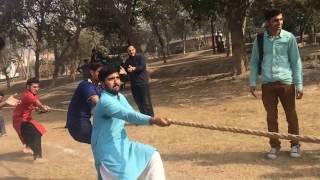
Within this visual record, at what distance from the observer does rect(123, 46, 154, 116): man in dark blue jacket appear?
11258 mm

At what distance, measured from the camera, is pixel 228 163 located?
7.59m

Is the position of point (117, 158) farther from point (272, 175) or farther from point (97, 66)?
point (272, 175)

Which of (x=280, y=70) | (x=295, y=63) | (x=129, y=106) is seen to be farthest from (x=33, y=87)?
(x=129, y=106)

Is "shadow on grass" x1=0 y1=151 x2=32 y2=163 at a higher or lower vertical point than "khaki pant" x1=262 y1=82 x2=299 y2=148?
lower

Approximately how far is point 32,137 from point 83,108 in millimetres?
2644

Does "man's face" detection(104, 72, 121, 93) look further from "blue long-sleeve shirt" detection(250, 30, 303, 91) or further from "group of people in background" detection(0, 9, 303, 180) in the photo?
"blue long-sleeve shirt" detection(250, 30, 303, 91)

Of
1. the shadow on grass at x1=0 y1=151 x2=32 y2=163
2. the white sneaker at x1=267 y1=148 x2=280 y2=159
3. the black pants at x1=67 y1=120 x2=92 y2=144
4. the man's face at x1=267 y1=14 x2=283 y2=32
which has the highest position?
the man's face at x1=267 y1=14 x2=283 y2=32

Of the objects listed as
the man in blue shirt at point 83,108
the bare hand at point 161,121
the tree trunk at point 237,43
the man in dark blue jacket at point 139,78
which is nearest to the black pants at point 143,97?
the man in dark blue jacket at point 139,78

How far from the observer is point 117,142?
4.97 m

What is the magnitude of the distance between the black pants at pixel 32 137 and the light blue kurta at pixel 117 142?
164 inches

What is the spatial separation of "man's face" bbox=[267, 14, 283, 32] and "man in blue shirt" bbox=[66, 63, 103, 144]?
2359mm

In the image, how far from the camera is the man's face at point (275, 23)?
7102 mm

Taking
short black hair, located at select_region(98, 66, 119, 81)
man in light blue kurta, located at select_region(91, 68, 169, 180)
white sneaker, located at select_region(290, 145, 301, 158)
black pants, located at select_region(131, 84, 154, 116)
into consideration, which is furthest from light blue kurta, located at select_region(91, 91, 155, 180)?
black pants, located at select_region(131, 84, 154, 116)

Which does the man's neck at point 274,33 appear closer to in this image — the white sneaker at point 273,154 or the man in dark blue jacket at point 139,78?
the white sneaker at point 273,154
